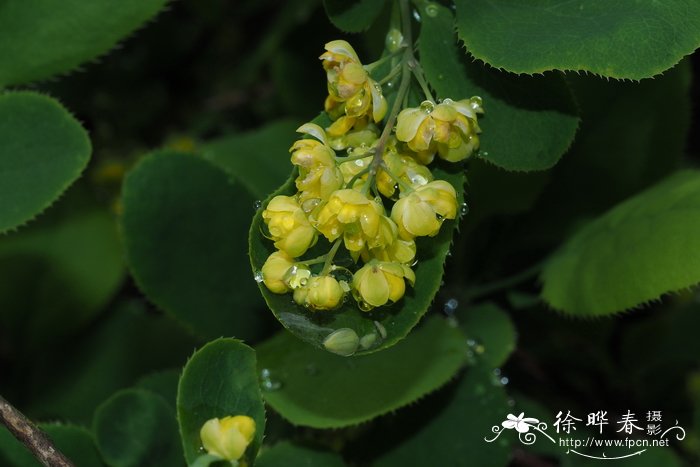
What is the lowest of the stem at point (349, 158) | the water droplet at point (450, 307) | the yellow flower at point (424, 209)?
the water droplet at point (450, 307)

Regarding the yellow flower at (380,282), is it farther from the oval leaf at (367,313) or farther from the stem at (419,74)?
the stem at (419,74)

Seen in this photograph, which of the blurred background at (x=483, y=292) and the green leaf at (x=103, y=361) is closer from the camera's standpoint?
the blurred background at (x=483, y=292)

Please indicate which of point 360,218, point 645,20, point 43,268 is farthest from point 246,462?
point 43,268

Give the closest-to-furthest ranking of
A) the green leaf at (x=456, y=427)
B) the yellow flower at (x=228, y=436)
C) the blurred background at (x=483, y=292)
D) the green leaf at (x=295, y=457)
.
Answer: the yellow flower at (x=228, y=436) < the green leaf at (x=295, y=457) < the green leaf at (x=456, y=427) < the blurred background at (x=483, y=292)

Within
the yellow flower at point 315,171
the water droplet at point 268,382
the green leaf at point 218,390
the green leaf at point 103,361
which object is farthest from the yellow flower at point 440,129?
the green leaf at point 103,361

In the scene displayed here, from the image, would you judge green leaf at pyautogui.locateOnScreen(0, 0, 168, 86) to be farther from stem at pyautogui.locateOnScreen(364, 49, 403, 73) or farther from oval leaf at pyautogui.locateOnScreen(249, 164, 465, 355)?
oval leaf at pyautogui.locateOnScreen(249, 164, 465, 355)

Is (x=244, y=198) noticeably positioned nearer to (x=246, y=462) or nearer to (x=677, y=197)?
(x=246, y=462)
